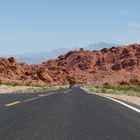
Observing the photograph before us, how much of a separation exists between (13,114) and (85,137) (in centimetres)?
462

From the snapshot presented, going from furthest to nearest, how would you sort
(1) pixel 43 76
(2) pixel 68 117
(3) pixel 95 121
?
1. (1) pixel 43 76
2. (2) pixel 68 117
3. (3) pixel 95 121

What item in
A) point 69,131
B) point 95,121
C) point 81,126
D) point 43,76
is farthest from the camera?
point 43,76

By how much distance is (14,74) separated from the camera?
172375 millimetres

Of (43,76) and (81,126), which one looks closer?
(81,126)

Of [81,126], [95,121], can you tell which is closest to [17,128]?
[81,126]

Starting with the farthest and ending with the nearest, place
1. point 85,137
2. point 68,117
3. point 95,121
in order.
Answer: point 68,117
point 95,121
point 85,137

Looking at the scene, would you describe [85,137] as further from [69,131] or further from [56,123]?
[56,123]

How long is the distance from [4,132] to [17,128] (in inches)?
30.5

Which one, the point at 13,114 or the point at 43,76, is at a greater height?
the point at 13,114

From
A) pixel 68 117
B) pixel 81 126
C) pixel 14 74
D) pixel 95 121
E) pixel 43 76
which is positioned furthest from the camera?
pixel 43 76

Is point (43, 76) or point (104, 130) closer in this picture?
point (104, 130)

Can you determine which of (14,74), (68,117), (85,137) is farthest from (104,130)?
(14,74)

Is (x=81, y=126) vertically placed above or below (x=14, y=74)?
above

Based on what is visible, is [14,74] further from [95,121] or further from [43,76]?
[95,121]
